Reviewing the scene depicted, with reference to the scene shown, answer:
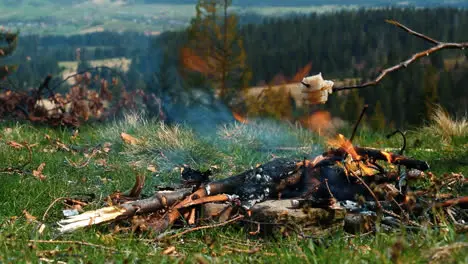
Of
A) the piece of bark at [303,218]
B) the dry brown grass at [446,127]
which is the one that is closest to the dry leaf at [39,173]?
the piece of bark at [303,218]

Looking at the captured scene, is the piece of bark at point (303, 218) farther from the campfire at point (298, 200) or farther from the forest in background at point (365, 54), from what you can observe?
the forest in background at point (365, 54)

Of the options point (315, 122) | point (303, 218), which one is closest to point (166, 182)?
point (303, 218)

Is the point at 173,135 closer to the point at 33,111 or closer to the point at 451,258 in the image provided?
the point at 33,111

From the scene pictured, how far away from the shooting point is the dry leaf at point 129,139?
7738 millimetres

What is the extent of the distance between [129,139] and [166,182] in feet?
5.93

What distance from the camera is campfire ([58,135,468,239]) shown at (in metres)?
4.40

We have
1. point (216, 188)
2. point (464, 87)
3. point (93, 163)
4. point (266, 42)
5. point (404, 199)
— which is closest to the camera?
point (404, 199)

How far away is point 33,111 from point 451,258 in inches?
356

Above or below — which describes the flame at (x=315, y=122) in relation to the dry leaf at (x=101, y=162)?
below

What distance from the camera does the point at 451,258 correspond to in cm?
292

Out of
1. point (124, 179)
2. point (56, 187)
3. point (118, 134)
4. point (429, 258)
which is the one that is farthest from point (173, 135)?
point (429, 258)

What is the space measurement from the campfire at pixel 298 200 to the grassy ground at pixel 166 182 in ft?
0.53

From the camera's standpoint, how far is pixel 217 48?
30.9 metres

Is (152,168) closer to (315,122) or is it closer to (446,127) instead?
(315,122)
